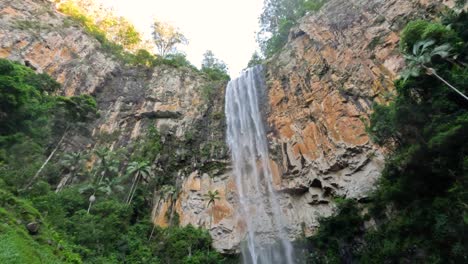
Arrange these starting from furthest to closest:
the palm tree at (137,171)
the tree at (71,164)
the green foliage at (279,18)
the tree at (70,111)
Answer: the green foliage at (279,18), the tree at (70,111), the palm tree at (137,171), the tree at (71,164)

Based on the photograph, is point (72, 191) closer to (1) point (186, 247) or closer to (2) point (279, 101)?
(1) point (186, 247)

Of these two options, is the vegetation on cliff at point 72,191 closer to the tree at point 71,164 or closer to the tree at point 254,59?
the tree at point 71,164

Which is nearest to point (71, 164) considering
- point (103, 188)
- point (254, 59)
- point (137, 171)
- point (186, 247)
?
point (103, 188)

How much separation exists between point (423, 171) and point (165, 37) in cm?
3695

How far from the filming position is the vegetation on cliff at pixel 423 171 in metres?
10.5

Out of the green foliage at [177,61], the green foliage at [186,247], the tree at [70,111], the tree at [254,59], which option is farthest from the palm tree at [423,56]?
the green foliage at [177,61]

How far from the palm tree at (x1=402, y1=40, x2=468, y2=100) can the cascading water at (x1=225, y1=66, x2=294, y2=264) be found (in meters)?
11.2

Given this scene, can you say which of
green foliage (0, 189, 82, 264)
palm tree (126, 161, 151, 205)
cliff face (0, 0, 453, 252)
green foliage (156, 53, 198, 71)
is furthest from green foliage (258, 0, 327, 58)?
green foliage (0, 189, 82, 264)

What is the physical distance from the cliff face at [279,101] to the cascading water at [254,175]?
75 centimetres

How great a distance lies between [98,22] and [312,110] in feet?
103

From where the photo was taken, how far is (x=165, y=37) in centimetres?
4188

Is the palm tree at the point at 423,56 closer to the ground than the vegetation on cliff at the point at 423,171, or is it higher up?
higher up

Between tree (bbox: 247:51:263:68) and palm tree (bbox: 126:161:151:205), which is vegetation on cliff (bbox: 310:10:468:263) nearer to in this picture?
palm tree (bbox: 126:161:151:205)

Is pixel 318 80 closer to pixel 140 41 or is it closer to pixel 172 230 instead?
pixel 172 230
